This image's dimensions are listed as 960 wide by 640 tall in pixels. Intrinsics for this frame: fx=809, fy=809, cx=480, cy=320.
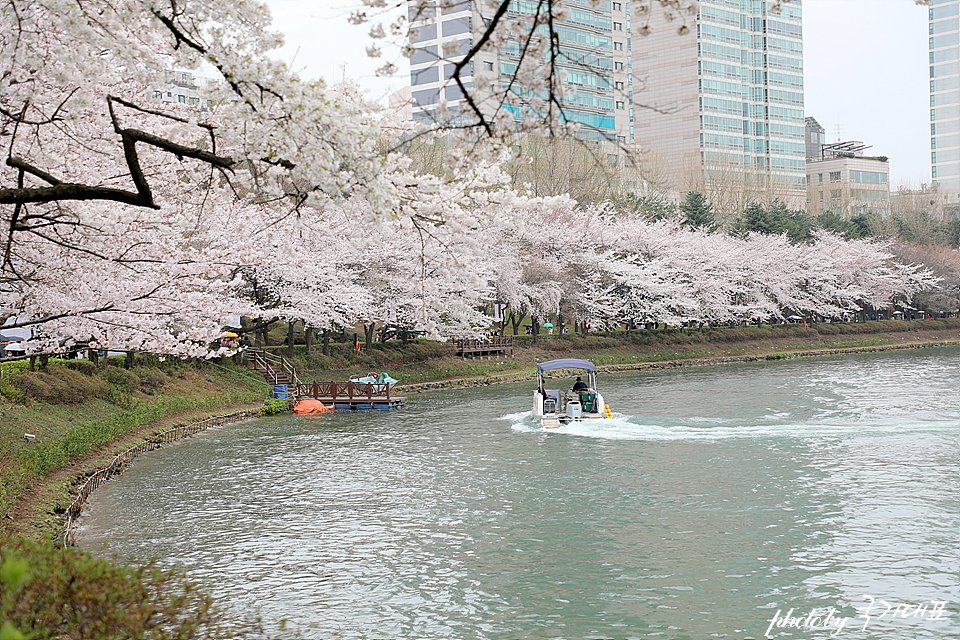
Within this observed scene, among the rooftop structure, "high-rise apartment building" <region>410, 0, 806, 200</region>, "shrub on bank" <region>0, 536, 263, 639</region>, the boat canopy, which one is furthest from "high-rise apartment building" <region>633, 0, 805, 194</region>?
"shrub on bank" <region>0, 536, 263, 639</region>

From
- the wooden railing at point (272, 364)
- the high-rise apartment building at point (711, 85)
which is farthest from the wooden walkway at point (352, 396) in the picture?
the high-rise apartment building at point (711, 85)

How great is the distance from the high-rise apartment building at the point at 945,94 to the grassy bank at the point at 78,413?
17284 cm

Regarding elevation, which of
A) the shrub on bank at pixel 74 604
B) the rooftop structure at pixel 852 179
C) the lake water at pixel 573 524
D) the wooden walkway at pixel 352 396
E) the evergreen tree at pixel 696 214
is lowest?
the lake water at pixel 573 524

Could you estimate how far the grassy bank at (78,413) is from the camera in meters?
17.5

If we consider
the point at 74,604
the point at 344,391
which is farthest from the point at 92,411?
the point at 74,604

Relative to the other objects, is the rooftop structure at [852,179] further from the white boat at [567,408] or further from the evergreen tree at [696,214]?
the white boat at [567,408]

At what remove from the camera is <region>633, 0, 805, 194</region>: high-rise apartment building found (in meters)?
119

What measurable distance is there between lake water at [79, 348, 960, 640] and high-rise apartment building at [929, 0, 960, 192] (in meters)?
170

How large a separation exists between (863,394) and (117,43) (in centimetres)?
3457

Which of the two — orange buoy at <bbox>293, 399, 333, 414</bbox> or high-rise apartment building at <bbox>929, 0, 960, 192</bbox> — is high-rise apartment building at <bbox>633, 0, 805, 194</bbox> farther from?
orange buoy at <bbox>293, 399, 333, 414</bbox>

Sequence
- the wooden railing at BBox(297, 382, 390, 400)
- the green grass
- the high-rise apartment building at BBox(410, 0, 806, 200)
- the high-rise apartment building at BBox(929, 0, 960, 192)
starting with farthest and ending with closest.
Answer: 1. the high-rise apartment building at BBox(929, 0, 960, 192)
2. the high-rise apartment building at BBox(410, 0, 806, 200)
3. the wooden railing at BBox(297, 382, 390, 400)
4. the green grass

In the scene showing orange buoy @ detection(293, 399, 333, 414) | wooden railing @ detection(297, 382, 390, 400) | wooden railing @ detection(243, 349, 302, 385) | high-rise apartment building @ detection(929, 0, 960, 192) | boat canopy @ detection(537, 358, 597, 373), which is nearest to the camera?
boat canopy @ detection(537, 358, 597, 373)

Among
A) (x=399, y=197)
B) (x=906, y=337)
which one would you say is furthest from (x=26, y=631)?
(x=906, y=337)

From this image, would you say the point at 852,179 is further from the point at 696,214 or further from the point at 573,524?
the point at 573,524
